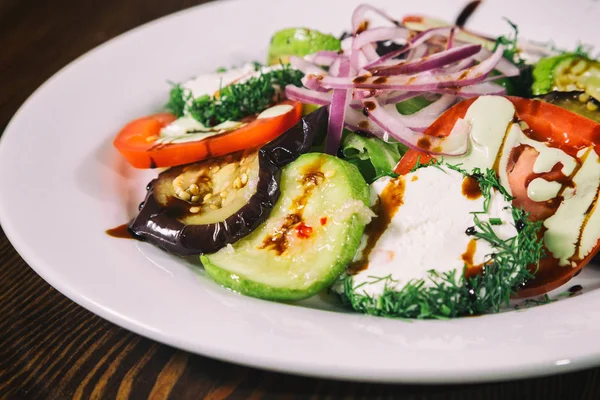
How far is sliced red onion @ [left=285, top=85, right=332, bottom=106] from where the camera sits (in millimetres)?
2740

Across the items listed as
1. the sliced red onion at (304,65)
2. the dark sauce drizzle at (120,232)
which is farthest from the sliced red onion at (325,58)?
the dark sauce drizzle at (120,232)

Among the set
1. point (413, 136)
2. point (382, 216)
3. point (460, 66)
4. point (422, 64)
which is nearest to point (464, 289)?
point (382, 216)

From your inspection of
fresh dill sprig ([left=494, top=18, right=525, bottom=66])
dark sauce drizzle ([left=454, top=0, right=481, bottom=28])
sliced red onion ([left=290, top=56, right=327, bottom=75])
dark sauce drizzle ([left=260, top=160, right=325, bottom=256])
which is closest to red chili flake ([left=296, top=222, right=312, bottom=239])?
dark sauce drizzle ([left=260, top=160, right=325, bottom=256])

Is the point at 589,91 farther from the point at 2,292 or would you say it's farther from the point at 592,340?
the point at 2,292

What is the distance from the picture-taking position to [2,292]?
2.32 meters

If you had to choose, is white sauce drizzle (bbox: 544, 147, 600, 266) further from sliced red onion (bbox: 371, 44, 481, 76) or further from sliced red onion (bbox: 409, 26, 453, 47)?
sliced red onion (bbox: 409, 26, 453, 47)

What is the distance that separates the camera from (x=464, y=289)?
187cm

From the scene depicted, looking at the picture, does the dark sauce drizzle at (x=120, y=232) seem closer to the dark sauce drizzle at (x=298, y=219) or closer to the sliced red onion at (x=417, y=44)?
the dark sauce drizzle at (x=298, y=219)

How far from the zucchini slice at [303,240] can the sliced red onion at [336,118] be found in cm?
34

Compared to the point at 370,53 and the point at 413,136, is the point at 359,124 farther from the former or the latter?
the point at 370,53

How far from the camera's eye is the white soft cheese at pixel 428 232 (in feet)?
6.37

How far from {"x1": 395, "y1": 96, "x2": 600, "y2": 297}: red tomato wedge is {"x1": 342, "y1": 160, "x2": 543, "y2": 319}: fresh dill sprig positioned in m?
0.14

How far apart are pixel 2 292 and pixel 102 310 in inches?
30.8

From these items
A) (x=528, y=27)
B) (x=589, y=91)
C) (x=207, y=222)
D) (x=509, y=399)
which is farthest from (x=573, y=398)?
(x=528, y=27)
